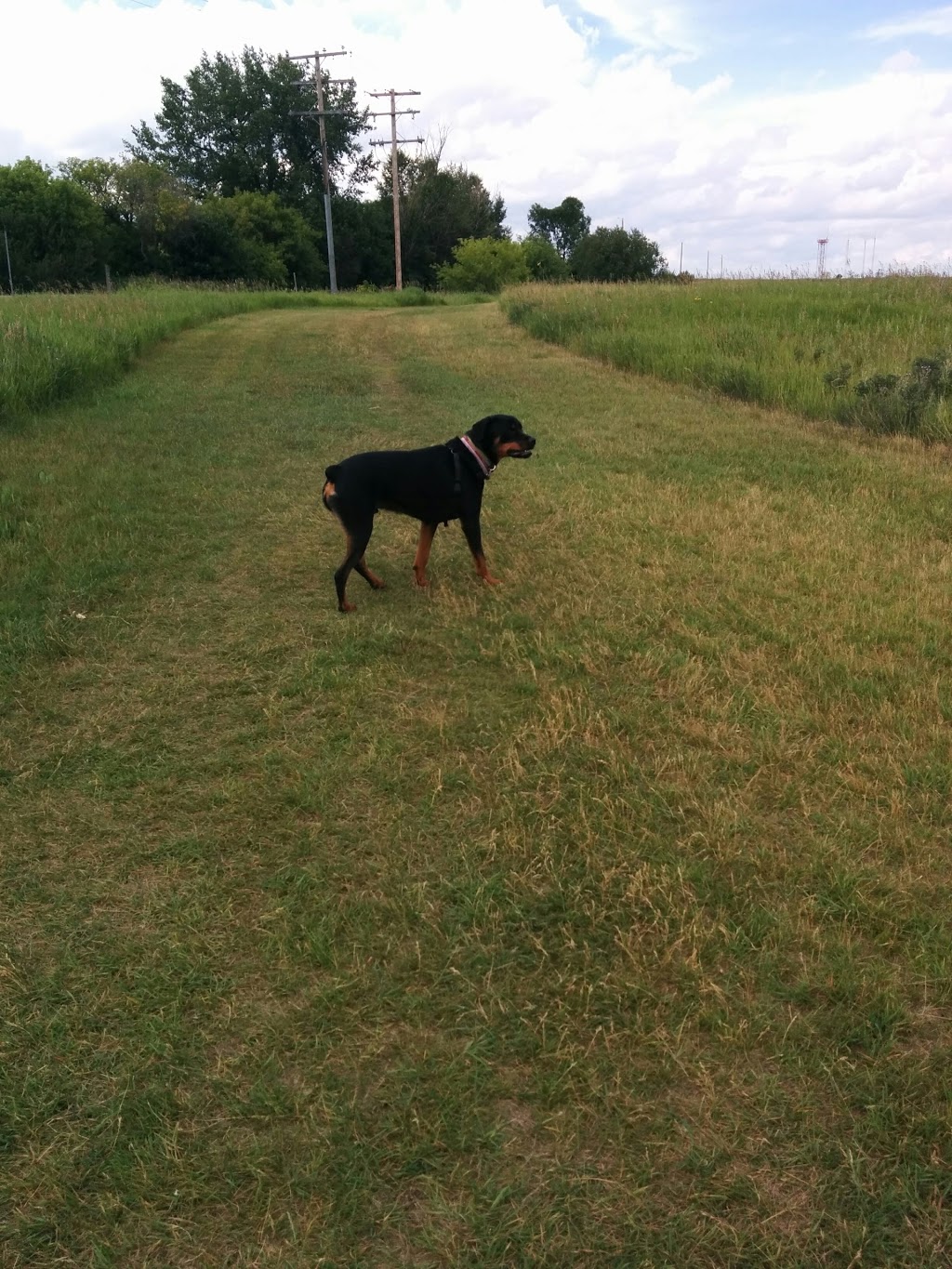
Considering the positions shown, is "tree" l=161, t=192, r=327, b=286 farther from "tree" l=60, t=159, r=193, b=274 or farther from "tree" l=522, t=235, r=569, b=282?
"tree" l=522, t=235, r=569, b=282

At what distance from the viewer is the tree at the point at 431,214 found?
53344 millimetres

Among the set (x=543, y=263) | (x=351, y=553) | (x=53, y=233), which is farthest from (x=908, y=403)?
(x=543, y=263)

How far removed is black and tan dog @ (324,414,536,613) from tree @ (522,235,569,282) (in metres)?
45.7

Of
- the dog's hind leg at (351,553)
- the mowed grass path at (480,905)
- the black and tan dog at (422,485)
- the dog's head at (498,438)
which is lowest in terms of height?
the mowed grass path at (480,905)

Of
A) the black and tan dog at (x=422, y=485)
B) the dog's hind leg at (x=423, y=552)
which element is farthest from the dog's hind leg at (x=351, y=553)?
the dog's hind leg at (x=423, y=552)

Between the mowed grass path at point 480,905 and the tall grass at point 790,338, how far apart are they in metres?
4.30

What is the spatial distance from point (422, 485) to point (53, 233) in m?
41.5

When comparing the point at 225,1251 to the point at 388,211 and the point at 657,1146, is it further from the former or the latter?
the point at 388,211

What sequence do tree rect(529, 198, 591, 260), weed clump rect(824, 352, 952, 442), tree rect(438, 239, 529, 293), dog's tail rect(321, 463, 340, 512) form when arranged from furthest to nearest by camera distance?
tree rect(529, 198, 591, 260)
tree rect(438, 239, 529, 293)
weed clump rect(824, 352, 952, 442)
dog's tail rect(321, 463, 340, 512)

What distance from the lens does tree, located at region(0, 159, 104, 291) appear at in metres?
37.6

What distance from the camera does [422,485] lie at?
15.5ft

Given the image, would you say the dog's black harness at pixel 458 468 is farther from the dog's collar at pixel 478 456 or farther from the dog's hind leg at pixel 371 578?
the dog's hind leg at pixel 371 578

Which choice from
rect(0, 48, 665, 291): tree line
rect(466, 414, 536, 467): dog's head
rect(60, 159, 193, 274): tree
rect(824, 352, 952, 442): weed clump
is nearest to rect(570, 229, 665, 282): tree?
rect(0, 48, 665, 291): tree line

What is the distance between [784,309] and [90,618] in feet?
41.5
